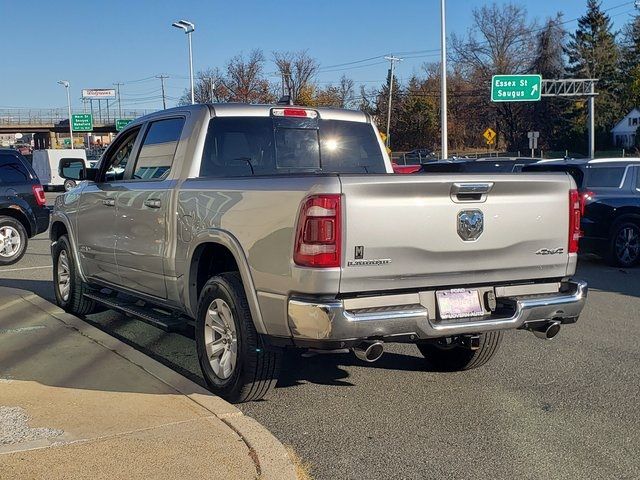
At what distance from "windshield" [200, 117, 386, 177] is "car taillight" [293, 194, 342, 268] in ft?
5.35

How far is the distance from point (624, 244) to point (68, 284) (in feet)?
28.4

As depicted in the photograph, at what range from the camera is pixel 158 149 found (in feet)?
20.8

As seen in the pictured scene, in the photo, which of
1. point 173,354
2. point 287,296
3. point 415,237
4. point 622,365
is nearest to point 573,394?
point 622,365

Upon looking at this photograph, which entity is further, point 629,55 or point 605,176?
point 629,55

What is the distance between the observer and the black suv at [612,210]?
11906 mm

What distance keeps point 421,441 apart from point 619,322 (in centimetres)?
423

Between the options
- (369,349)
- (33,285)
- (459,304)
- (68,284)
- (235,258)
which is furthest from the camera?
(33,285)

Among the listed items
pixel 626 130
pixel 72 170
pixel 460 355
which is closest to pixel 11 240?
pixel 72 170

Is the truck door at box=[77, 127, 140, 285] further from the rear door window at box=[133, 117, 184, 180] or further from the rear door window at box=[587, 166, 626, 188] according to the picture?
the rear door window at box=[587, 166, 626, 188]

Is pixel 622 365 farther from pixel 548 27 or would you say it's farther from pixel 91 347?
pixel 548 27

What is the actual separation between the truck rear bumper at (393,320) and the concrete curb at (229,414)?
628 mm

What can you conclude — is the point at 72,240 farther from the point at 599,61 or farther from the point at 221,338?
the point at 599,61

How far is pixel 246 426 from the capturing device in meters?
4.52

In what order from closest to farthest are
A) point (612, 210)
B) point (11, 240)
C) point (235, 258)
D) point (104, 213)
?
point (235, 258) < point (104, 213) < point (612, 210) < point (11, 240)
